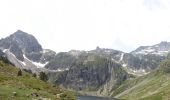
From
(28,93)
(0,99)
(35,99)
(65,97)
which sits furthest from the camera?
(65,97)

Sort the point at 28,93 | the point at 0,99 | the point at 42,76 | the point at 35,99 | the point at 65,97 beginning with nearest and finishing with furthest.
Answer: the point at 0,99 < the point at 35,99 < the point at 28,93 < the point at 65,97 < the point at 42,76

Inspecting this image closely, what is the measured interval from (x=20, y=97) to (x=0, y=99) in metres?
4.13

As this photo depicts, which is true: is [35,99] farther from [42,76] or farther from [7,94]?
[42,76]

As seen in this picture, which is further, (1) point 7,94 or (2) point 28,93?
(2) point 28,93

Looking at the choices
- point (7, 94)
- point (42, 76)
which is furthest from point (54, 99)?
point (42, 76)

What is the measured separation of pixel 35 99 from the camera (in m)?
44.4

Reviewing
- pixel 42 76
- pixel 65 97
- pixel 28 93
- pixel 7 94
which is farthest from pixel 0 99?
pixel 42 76

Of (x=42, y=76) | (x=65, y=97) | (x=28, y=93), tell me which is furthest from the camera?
(x=42, y=76)

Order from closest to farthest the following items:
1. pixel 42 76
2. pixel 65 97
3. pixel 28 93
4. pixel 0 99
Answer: pixel 0 99 < pixel 28 93 < pixel 65 97 < pixel 42 76

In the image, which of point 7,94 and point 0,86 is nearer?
point 7,94

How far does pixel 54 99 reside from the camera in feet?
163

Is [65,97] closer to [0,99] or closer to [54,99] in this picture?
[54,99]

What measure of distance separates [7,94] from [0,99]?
3751mm

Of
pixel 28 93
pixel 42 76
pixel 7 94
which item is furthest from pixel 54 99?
pixel 42 76
